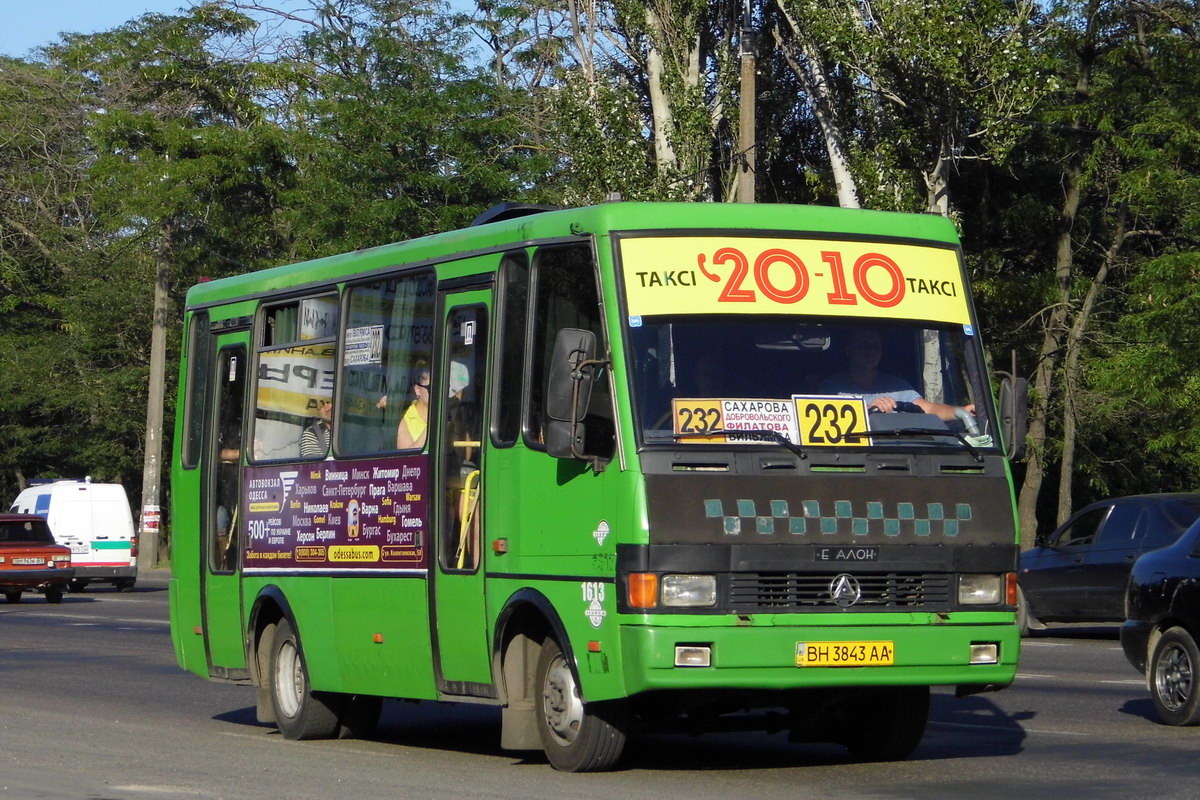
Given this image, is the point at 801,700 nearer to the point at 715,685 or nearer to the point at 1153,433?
the point at 715,685

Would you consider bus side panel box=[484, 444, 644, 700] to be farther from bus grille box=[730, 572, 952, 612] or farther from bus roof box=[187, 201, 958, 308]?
bus roof box=[187, 201, 958, 308]

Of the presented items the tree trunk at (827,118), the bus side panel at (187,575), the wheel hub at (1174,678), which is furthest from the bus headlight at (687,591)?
the tree trunk at (827,118)

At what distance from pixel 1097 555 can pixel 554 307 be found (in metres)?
12.6

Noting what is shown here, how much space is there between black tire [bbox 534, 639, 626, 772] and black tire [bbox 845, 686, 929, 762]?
1557mm

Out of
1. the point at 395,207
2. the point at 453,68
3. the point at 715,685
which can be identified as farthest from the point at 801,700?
the point at 453,68

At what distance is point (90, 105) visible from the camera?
5259cm

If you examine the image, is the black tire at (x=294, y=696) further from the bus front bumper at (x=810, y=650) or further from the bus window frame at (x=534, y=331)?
the bus front bumper at (x=810, y=650)

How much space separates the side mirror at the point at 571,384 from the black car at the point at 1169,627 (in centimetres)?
505

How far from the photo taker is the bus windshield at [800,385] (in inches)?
381

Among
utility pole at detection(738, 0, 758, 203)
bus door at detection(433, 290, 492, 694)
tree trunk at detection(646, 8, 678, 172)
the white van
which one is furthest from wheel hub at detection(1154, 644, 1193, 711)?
the white van

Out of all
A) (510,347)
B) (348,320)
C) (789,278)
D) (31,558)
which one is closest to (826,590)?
(789,278)

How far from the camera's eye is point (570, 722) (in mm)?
10125

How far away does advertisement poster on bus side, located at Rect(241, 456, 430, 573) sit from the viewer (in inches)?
449

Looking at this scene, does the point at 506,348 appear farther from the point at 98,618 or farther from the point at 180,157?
the point at 180,157
